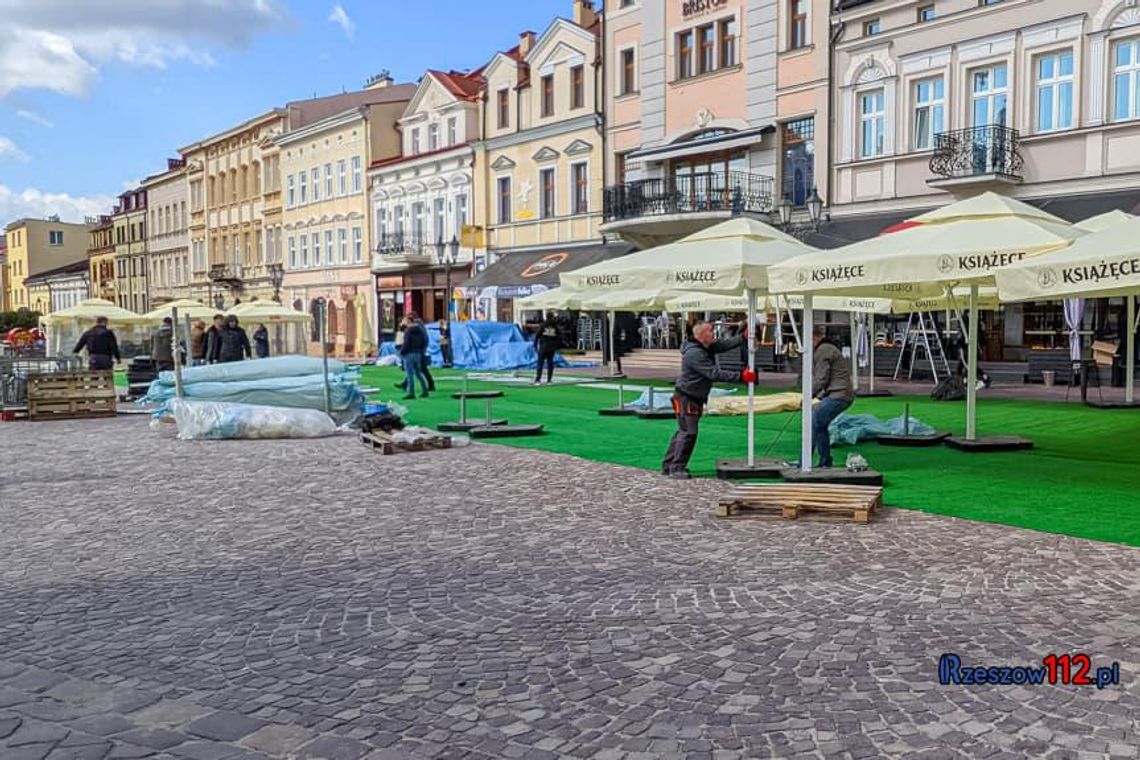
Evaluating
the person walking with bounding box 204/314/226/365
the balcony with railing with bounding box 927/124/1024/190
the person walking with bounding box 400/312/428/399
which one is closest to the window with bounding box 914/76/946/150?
the balcony with railing with bounding box 927/124/1024/190

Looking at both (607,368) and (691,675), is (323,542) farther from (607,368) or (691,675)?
(607,368)

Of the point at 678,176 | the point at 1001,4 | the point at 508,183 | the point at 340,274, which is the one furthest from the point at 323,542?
the point at 340,274

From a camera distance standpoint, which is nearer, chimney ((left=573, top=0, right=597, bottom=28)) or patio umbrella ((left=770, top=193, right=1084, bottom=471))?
patio umbrella ((left=770, top=193, right=1084, bottom=471))

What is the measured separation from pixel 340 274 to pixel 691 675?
1908 inches

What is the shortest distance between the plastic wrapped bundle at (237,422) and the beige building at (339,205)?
3301 centimetres

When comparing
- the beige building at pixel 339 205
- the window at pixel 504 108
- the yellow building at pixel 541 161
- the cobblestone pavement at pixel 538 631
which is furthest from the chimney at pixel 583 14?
the cobblestone pavement at pixel 538 631

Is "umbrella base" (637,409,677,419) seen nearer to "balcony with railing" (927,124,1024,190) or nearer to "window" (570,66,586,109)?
"balcony with railing" (927,124,1024,190)

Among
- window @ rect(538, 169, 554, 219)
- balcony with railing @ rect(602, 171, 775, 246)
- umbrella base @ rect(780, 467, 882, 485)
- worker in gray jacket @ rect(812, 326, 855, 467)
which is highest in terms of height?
window @ rect(538, 169, 554, 219)

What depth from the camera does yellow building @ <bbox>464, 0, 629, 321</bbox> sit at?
1399 inches

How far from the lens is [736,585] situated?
20.9 feet

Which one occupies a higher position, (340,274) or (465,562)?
(340,274)

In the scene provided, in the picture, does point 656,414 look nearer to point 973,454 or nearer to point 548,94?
point 973,454

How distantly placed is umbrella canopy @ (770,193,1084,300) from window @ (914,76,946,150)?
50.7ft

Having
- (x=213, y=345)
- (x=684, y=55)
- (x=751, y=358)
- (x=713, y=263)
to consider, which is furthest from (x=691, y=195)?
(x=751, y=358)
